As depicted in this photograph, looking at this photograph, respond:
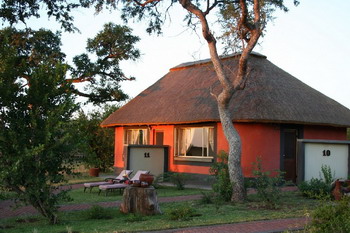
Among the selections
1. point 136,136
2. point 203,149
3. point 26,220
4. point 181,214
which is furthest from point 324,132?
point 26,220

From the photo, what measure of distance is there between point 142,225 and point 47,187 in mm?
2215

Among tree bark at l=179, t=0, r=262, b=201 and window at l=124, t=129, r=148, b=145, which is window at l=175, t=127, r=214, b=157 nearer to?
window at l=124, t=129, r=148, b=145

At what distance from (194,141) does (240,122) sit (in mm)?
2665

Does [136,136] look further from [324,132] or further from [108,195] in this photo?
[324,132]

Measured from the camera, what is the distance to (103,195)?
15250 mm

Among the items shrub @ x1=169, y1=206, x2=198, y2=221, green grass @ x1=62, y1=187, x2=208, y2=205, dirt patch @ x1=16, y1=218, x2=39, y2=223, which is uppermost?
shrub @ x1=169, y1=206, x2=198, y2=221

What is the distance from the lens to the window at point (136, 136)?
848 inches

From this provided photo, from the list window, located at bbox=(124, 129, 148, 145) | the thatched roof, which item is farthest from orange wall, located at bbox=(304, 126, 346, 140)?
window, located at bbox=(124, 129, 148, 145)

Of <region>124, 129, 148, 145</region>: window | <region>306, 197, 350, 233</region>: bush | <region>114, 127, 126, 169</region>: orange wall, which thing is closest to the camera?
<region>306, 197, 350, 233</region>: bush

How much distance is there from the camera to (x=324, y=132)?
1844cm

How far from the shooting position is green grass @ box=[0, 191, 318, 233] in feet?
29.4

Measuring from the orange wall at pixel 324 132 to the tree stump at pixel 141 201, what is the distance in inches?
353

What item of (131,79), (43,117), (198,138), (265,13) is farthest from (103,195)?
(131,79)

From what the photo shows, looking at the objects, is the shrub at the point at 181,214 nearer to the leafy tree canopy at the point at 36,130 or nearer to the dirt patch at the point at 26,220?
the leafy tree canopy at the point at 36,130
